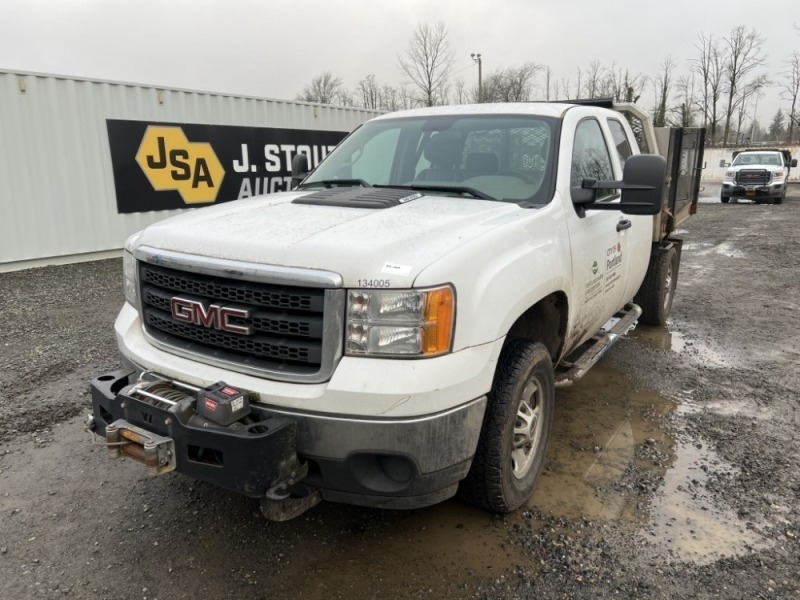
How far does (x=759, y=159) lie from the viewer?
878 inches

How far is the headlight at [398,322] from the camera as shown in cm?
224

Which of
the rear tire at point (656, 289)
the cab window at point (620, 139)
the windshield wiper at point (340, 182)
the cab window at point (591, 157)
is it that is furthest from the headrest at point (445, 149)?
the rear tire at point (656, 289)

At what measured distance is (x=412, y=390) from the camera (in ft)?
7.19

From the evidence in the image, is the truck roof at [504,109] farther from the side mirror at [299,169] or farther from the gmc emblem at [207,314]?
the gmc emblem at [207,314]

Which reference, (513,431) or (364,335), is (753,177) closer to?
(513,431)

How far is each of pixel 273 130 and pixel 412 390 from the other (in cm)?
1117

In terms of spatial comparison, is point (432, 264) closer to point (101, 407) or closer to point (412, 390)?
point (412, 390)

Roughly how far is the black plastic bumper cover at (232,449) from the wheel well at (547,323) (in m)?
1.33

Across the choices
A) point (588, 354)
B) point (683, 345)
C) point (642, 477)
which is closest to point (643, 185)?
point (588, 354)

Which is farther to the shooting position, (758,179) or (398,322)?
(758,179)

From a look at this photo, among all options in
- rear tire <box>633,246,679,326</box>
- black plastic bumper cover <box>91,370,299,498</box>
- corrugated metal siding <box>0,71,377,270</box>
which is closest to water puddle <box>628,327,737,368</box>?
rear tire <box>633,246,679,326</box>

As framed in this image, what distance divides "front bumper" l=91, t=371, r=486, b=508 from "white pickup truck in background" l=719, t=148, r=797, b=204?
894 inches

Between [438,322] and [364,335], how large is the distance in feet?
0.94

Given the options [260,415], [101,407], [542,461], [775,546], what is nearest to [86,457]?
[101,407]
